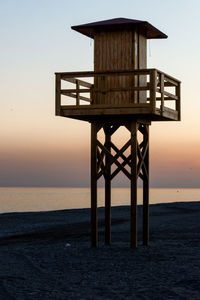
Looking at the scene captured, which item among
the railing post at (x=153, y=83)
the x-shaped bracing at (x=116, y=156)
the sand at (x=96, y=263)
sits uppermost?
the railing post at (x=153, y=83)

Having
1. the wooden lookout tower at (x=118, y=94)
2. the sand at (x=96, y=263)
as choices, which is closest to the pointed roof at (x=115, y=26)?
the wooden lookout tower at (x=118, y=94)

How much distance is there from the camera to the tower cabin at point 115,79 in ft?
65.3

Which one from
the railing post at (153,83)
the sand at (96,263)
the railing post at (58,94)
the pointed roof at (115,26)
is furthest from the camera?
the pointed roof at (115,26)

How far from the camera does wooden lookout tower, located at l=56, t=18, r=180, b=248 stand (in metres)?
20.0

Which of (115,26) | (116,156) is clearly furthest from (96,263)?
(115,26)

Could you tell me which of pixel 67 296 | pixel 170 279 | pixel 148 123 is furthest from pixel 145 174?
pixel 67 296

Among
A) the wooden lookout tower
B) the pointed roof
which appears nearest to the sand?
the wooden lookout tower

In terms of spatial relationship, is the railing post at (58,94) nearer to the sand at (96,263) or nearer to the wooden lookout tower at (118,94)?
the wooden lookout tower at (118,94)

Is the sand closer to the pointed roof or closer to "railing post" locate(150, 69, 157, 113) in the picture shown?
"railing post" locate(150, 69, 157, 113)

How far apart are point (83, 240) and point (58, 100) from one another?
7103 millimetres

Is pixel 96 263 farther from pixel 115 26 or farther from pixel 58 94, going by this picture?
pixel 115 26

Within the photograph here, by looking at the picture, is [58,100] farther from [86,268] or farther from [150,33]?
[86,268]

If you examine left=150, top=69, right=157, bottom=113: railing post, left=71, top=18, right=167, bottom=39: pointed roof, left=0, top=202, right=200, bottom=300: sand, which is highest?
left=71, top=18, right=167, bottom=39: pointed roof

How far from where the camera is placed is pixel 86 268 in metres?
17.5
